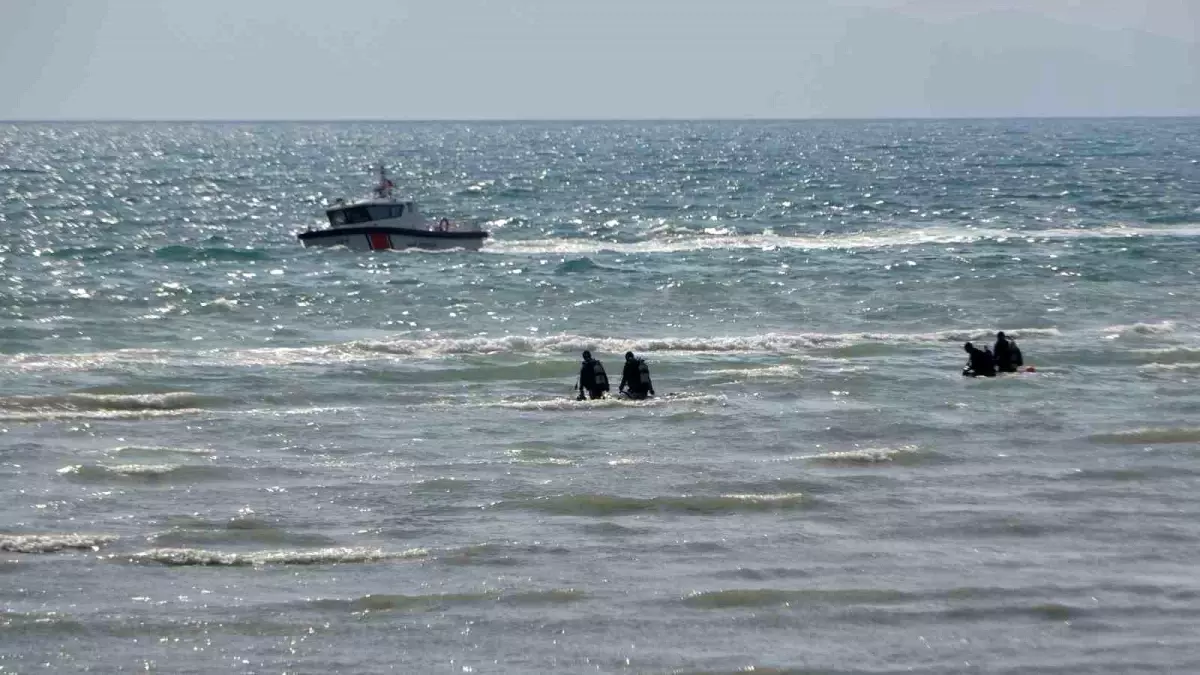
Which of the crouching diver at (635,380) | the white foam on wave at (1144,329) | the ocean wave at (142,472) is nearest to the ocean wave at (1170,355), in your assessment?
the white foam on wave at (1144,329)

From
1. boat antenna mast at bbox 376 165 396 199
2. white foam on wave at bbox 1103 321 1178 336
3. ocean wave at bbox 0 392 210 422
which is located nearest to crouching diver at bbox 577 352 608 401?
ocean wave at bbox 0 392 210 422

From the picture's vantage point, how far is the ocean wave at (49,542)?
50.3ft

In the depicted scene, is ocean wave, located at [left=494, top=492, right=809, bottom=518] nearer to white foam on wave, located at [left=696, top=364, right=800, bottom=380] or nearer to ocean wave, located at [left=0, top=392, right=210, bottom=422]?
ocean wave, located at [left=0, top=392, right=210, bottom=422]

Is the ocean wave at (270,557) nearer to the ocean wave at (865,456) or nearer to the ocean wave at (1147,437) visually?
the ocean wave at (865,456)

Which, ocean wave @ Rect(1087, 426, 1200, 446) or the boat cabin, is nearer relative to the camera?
ocean wave @ Rect(1087, 426, 1200, 446)

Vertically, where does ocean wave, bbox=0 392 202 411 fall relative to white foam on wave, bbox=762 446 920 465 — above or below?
above

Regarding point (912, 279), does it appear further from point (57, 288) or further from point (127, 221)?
point (127, 221)

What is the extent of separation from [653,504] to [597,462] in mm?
2407

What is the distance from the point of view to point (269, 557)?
599 inches

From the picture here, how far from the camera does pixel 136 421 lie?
2297 cm

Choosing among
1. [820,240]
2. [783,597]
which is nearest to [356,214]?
[820,240]

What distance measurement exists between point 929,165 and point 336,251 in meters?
64.1

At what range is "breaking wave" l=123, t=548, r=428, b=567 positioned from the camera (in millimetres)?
15055

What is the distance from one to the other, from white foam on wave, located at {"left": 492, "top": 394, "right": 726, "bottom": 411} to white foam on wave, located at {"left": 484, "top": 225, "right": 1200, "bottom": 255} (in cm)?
2558
